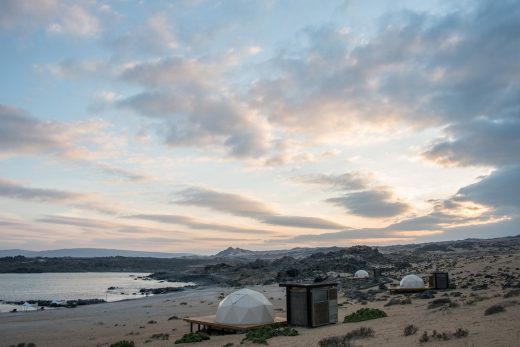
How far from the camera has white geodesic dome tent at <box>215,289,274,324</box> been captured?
24.3 metres

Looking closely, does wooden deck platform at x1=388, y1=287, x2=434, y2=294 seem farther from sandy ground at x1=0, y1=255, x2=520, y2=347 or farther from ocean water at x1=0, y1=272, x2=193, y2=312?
ocean water at x1=0, y1=272, x2=193, y2=312

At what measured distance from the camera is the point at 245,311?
24516 millimetres

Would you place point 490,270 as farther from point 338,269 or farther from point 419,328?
point 419,328

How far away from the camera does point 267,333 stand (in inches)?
827

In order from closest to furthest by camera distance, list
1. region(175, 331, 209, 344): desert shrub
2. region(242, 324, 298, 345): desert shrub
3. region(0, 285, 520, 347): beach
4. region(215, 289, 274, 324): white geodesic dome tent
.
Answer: region(0, 285, 520, 347): beach, region(242, 324, 298, 345): desert shrub, region(175, 331, 209, 344): desert shrub, region(215, 289, 274, 324): white geodesic dome tent

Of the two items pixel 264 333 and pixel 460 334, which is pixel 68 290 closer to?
pixel 264 333

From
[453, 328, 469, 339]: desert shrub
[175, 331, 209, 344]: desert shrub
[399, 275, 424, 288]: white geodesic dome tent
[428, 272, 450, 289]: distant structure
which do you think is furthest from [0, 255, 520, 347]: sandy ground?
[428, 272, 450, 289]: distant structure

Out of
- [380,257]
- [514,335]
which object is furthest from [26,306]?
[380,257]

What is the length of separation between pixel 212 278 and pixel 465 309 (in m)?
85.7

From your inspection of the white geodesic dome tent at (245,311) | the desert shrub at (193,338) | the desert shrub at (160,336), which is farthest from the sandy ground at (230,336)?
the white geodesic dome tent at (245,311)

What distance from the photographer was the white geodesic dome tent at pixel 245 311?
24.3 metres

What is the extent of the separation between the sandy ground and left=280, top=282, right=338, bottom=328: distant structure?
0.81m

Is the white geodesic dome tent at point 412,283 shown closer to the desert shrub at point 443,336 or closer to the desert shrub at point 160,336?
the desert shrub at point 160,336

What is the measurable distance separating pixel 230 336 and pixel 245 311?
79.6 inches
